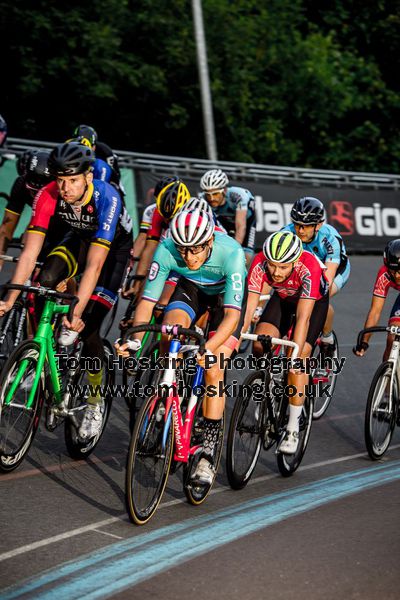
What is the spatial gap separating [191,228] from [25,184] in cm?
300

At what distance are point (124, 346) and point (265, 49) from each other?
82.2 ft

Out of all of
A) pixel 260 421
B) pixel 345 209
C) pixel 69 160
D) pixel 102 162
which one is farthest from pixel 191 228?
pixel 345 209

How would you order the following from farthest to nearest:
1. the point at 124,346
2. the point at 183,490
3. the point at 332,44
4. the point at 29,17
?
the point at 332,44, the point at 29,17, the point at 183,490, the point at 124,346

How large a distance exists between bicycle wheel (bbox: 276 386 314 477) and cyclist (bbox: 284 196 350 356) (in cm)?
145

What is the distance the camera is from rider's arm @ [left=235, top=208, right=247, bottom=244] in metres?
11.1

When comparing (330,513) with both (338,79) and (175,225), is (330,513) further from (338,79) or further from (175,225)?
(338,79)

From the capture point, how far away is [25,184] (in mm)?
8727

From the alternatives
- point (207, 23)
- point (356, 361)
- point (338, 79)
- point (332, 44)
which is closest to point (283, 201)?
point (356, 361)

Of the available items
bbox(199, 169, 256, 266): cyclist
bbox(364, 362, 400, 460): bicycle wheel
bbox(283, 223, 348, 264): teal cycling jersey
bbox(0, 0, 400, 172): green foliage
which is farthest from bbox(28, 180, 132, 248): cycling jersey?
bbox(0, 0, 400, 172): green foliage

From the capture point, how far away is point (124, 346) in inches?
235

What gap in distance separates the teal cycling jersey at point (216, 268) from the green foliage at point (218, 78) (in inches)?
729

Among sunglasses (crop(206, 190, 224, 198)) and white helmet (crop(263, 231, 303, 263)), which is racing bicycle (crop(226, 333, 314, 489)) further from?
sunglasses (crop(206, 190, 224, 198))

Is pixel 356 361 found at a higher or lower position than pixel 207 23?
lower

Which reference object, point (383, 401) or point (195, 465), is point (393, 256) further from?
point (195, 465)
